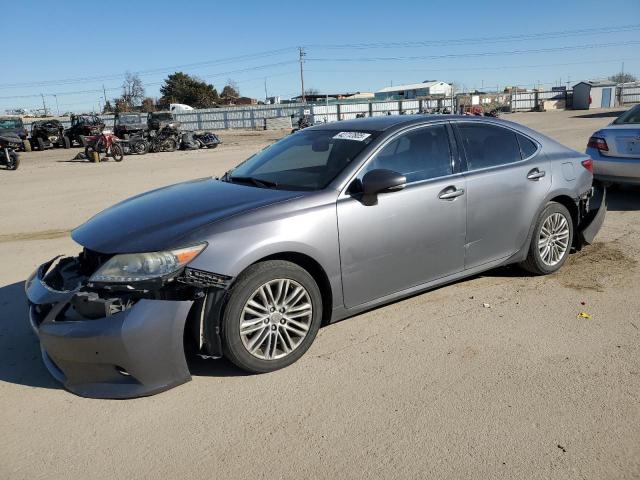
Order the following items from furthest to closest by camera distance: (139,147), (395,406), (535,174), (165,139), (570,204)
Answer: (165,139), (139,147), (570,204), (535,174), (395,406)

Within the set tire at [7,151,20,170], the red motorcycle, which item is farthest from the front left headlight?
the red motorcycle

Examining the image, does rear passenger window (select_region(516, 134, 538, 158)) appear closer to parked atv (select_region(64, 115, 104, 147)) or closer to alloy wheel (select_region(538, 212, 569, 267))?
alloy wheel (select_region(538, 212, 569, 267))

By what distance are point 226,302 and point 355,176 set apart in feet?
4.27

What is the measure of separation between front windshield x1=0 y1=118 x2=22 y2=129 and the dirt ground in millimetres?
29796

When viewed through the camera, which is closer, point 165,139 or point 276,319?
point 276,319

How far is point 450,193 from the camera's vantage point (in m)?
4.14

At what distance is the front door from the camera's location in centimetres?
369

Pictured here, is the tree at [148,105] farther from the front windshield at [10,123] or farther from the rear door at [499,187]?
the rear door at [499,187]

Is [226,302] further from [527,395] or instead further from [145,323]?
[527,395]

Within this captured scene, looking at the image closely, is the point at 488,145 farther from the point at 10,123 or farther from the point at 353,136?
the point at 10,123

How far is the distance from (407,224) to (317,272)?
0.79m

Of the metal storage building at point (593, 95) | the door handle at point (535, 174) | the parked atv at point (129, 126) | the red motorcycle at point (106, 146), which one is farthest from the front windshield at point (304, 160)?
the metal storage building at point (593, 95)

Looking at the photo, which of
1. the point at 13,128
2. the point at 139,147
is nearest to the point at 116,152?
the point at 139,147

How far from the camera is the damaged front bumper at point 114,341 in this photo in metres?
2.94
